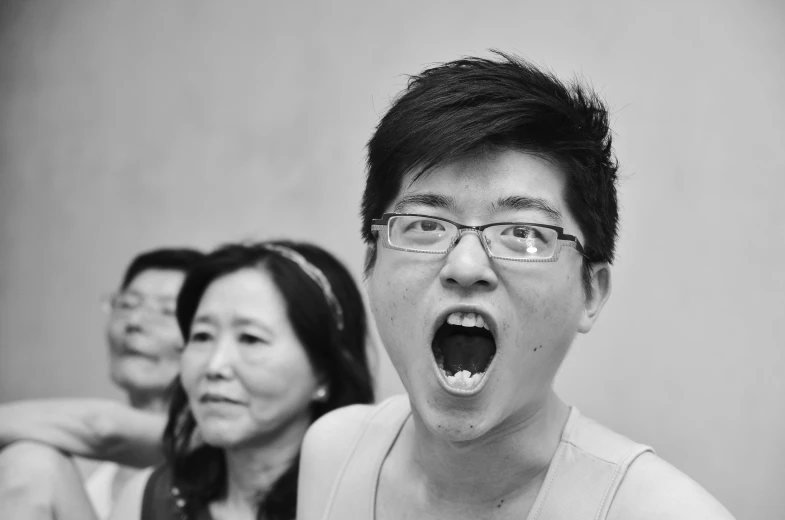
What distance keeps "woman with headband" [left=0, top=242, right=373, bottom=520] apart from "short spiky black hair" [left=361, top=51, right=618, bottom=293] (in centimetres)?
100

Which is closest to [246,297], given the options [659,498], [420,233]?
[420,233]

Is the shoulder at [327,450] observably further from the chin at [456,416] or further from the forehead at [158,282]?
the forehead at [158,282]

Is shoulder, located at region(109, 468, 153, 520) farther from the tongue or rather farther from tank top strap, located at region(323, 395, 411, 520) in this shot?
the tongue

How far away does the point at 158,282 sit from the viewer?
3.55 m

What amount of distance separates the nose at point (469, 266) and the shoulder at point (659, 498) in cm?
45

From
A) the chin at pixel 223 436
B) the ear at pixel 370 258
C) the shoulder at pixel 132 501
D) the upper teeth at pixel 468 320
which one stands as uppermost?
the ear at pixel 370 258

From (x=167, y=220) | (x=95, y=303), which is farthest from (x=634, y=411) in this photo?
(x=95, y=303)

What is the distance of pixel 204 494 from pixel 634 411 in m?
1.59

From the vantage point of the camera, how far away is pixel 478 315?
1.61 meters

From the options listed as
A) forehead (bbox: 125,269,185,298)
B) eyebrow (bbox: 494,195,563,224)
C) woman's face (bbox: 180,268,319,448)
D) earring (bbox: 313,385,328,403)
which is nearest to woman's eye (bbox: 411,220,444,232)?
eyebrow (bbox: 494,195,563,224)

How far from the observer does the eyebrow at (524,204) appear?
5.34 feet

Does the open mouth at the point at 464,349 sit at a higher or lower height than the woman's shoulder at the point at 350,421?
higher

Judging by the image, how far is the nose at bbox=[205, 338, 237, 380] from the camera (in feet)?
8.59

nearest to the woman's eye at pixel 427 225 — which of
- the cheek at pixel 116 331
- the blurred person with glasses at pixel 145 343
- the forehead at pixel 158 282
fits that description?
the blurred person with glasses at pixel 145 343
